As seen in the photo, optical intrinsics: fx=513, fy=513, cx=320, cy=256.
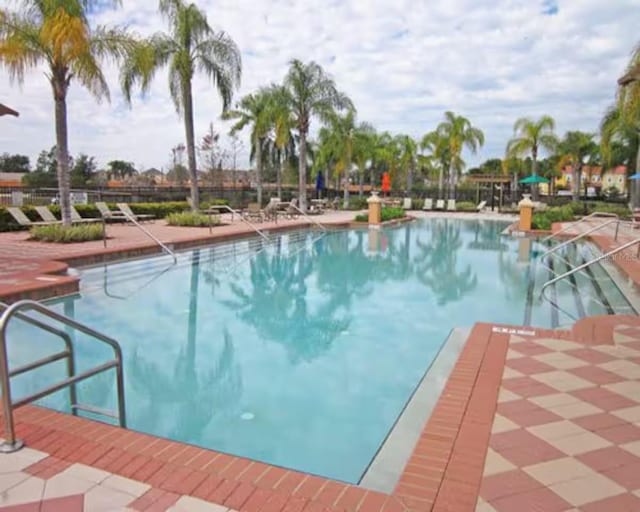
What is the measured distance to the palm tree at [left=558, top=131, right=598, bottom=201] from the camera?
103 feet

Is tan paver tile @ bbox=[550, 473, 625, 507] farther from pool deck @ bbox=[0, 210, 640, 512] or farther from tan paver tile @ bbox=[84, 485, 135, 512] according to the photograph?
tan paver tile @ bbox=[84, 485, 135, 512]

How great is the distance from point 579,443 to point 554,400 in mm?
594

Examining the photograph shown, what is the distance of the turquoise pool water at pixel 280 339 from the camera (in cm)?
370

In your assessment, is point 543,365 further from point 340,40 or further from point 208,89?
point 208,89

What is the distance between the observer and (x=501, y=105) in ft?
87.2

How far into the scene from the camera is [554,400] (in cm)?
343

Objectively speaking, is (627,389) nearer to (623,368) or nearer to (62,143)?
(623,368)

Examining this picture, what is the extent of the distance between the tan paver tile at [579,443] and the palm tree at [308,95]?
2043 centimetres

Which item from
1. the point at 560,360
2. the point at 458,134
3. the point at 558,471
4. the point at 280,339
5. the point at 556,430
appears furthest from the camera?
the point at 458,134

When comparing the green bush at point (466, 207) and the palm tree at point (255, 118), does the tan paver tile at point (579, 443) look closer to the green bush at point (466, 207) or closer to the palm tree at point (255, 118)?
the palm tree at point (255, 118)

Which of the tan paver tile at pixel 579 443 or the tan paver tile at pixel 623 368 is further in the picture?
the tan paver tile at pixel 623 368

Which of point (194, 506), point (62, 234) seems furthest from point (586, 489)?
point (62, 234)

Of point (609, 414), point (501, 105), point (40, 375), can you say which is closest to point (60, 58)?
point (40, 375)

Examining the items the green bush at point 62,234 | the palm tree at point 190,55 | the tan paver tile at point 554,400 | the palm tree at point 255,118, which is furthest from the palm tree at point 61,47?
the palm tree at point 255,118
